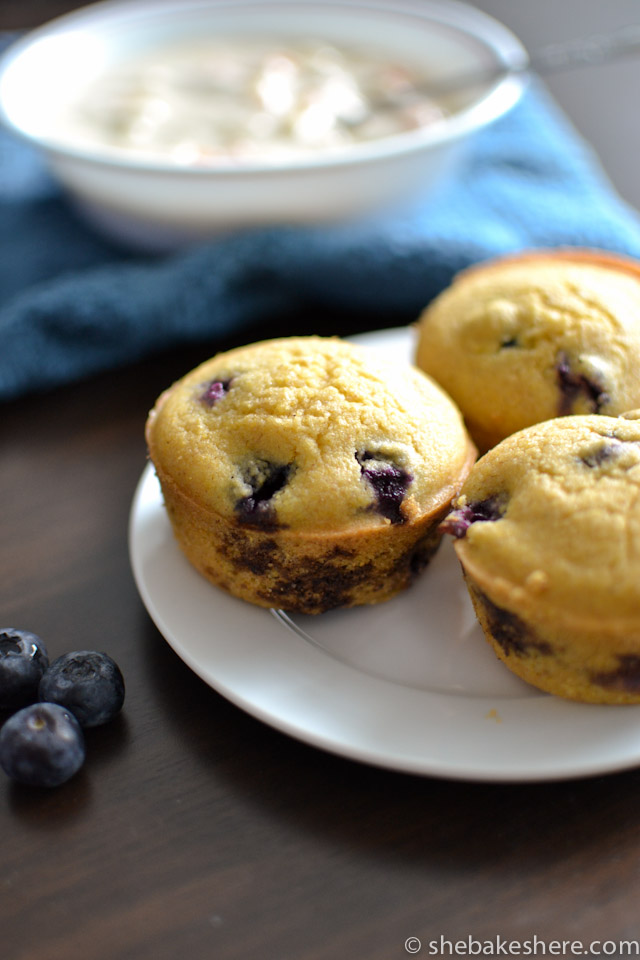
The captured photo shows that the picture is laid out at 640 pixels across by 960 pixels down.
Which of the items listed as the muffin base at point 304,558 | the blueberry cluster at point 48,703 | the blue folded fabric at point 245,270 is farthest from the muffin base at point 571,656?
the blue folded fabric at point 245,270

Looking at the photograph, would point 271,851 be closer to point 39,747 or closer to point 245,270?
point 39,747

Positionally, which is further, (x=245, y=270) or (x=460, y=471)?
(x=245, y=270)

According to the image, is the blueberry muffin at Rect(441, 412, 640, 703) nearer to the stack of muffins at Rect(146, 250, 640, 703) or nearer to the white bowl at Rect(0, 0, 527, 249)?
the stack of muffins at Rect(146, 250, 640, 703)

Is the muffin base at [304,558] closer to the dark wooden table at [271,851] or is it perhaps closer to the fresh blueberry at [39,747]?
the dark wooden table at [271,851]

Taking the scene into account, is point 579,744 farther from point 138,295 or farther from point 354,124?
point 354,124

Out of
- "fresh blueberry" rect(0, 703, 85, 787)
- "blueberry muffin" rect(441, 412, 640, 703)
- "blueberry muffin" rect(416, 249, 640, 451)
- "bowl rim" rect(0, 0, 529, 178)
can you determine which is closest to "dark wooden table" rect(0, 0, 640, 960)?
"fresh blueberry" rect(0, 703, 85, 787)

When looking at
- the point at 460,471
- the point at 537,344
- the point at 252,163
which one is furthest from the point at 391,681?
the point at 252,163

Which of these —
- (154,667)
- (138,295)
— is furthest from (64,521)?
(138,295)
